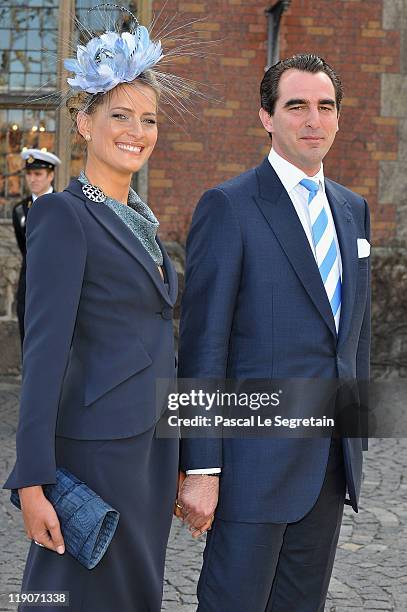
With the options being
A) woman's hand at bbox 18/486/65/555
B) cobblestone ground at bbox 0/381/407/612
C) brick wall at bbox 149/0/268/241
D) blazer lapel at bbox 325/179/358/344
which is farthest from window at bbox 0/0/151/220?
woman's hand at bbox 18/486/65/555

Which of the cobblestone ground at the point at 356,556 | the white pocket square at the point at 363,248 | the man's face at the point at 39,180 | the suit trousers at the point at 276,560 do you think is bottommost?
the cobblestone ground at the point at 356,556

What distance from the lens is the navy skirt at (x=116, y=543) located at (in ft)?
8.10

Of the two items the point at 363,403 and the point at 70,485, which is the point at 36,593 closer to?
the point at 70,485

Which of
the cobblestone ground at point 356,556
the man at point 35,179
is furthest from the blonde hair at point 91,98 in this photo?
the man at point 35,179

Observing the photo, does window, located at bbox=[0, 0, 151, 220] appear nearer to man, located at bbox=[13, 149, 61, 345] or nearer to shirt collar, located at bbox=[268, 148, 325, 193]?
man, located at bbox=[13, 149, 61, 345]

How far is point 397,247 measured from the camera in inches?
383

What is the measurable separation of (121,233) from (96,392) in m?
0.41

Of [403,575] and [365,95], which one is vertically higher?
[365,95]

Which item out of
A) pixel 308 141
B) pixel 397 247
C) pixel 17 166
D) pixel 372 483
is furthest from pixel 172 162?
pixel 308 141

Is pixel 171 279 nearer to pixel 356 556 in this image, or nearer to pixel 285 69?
pixel 285 69

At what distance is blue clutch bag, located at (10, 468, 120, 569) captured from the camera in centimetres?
238

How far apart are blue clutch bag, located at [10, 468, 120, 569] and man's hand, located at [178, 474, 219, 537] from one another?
0.32 metres

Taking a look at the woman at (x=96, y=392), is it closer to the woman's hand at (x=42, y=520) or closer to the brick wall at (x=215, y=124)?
the woman's hand at (x=42, y=520)

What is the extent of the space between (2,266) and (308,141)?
713 cm
